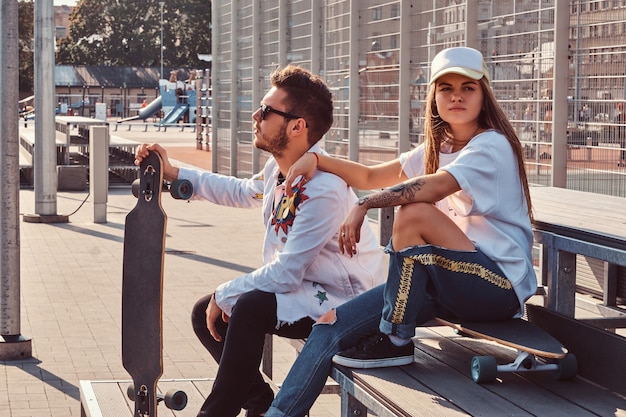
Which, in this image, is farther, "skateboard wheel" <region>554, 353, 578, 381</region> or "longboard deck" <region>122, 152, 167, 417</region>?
"longboard deck" <region>122, 152, 167, 417</region>

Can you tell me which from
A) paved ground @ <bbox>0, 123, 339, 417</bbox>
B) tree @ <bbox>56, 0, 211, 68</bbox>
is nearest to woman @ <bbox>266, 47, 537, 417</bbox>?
paved ground @ <bbox>0, 123, 339, 417</bbox>

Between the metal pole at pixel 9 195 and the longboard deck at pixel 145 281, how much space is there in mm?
2796

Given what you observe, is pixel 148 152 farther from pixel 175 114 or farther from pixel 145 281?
pixel 175 114

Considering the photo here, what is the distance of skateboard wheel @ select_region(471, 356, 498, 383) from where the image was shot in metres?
3.38

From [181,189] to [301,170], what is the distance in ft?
2.19

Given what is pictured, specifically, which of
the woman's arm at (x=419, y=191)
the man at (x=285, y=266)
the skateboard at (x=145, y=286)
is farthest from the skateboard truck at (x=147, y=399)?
the woman's arm at (x=419, y=191)

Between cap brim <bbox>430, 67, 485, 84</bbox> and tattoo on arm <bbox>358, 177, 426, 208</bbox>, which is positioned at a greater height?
cap brim <bbox>430, 67, 485, 84</bbox>

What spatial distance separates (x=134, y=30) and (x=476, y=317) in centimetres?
10667

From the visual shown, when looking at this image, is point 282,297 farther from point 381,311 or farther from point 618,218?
point 618,218

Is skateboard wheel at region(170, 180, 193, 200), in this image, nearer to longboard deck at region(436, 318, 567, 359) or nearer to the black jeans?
the black jeans

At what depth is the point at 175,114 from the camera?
60719mm

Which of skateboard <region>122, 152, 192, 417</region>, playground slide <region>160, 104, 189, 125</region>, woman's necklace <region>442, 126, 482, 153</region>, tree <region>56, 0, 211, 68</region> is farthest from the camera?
tree <region>56, 0, 211, 68</region>

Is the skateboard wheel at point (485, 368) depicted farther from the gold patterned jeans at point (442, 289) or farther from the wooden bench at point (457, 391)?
the gold patterned jeans at point (442, 289)

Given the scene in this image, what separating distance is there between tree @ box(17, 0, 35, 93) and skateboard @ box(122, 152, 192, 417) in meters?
79.0
